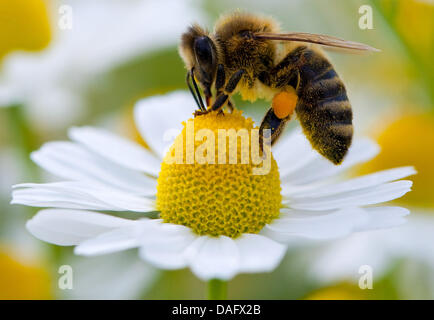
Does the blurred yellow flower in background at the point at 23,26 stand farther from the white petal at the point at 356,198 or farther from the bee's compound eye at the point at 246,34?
the white petal at the point at 356,198

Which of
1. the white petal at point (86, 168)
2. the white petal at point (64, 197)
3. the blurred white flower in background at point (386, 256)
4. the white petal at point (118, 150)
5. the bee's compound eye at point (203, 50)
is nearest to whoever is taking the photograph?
the white petal at point (64, 197)

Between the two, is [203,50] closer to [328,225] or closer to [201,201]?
[201,201]

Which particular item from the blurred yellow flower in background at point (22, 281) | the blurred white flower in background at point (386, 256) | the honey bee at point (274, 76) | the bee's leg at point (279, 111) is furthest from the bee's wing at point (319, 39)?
the blurred yellow flower in background at point (22, 281)

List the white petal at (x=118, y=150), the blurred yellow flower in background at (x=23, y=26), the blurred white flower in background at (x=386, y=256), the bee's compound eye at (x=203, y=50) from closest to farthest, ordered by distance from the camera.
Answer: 1. the bee's compound eye at (x=203, y=50)
2. the white petal at (x=118, y=150)
3. the blurred white flower in background at (x=386, y=256)
4. the blurred yellow flower in background at (x=23, y=26)

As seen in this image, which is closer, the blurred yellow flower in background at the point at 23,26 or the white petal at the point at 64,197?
the white petal at the point at 64,197

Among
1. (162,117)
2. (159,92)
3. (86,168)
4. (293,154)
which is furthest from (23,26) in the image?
(293,154)

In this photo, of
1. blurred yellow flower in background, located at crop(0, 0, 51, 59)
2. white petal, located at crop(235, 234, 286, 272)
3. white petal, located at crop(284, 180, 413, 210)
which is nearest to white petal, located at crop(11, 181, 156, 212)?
white petal, located at crop(235, 234, 286, 272)

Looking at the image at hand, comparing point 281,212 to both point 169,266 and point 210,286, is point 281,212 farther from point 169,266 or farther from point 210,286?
point 169,266
